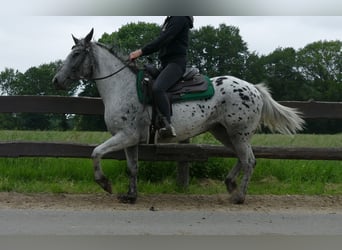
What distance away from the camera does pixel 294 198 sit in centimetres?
679

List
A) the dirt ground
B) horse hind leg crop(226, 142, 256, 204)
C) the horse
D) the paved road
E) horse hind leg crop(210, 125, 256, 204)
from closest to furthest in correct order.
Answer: the paved road → the dirt ground → the horse → horse hind leg crop(210, 125, 256, 204) → horse hind leg crop(226, 142, 256, 204)

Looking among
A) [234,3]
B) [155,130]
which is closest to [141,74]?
[155,130]

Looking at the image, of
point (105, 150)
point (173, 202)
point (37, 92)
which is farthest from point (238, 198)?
point (37, 92)

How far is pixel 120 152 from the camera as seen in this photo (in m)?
7.06

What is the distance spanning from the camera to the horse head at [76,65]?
6.30 meters

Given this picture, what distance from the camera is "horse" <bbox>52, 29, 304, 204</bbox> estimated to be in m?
6.17

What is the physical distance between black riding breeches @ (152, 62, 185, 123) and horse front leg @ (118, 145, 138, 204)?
876 mm

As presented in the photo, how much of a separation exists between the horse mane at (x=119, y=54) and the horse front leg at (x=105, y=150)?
1.08 m

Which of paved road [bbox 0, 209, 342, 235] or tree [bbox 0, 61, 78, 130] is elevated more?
tree [bbox 0, 61, 78, 130]

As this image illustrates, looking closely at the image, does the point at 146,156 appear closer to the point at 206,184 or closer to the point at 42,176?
the point at 206,184

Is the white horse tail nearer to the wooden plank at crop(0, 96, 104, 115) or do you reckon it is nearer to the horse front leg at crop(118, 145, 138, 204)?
the horse front leg at crop(118, 145, 138, 204)

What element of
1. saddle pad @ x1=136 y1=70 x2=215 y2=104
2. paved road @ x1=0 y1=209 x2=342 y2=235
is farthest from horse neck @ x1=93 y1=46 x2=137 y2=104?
paved road @ x1=0 y1=209 x2=342 y2=235

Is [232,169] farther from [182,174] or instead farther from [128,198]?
[128,198]

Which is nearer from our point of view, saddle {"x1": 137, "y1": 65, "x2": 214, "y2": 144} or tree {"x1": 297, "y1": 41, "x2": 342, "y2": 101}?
saddle {"x1": 137, "y1": 65, "x2": 214, "y2": 144}
